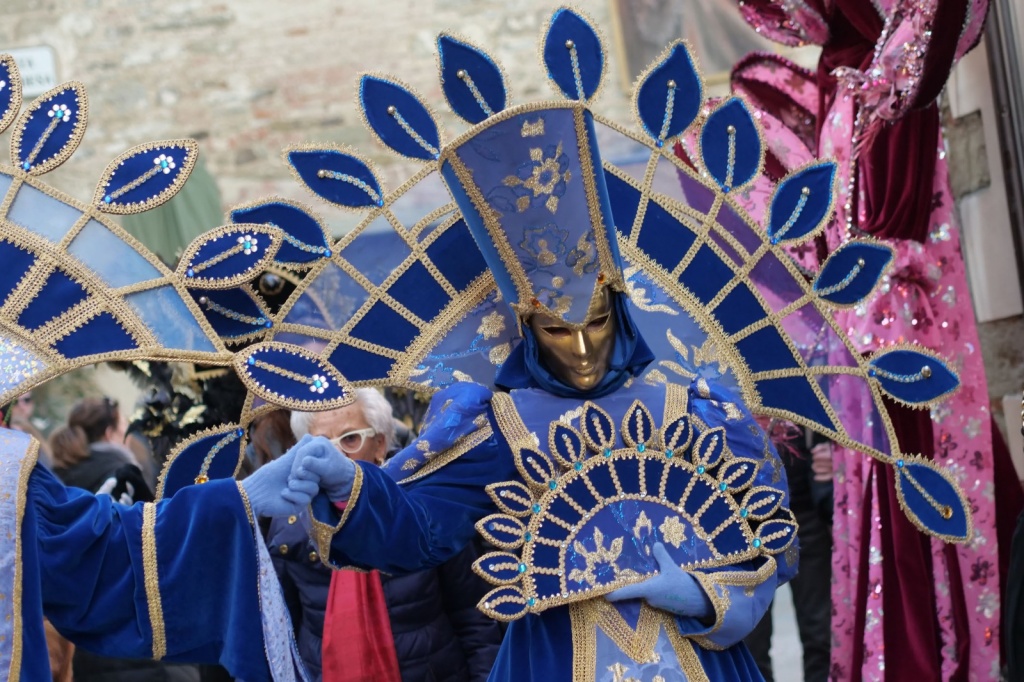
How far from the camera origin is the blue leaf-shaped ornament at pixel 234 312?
273cm

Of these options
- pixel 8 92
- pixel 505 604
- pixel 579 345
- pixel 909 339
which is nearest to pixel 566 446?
pixel 579 345

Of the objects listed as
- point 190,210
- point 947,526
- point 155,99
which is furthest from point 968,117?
point 155,99

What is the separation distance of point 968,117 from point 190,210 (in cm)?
479

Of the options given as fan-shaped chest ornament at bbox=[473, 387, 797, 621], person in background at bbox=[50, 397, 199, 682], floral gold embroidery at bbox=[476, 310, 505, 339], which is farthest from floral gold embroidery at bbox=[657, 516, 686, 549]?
person in background at bbox=[50, 397, 199, 682]

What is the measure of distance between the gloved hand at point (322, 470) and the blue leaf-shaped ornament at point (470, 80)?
78 centimetres

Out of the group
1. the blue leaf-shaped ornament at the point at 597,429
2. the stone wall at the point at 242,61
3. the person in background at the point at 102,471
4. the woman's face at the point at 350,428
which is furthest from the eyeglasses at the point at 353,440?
the stone wall at the point at 242,61

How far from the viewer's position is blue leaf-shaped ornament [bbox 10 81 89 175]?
2.55m

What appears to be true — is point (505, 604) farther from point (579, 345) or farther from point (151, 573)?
point (151, 573)

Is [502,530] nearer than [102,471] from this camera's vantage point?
Yes

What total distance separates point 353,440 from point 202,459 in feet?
2.90

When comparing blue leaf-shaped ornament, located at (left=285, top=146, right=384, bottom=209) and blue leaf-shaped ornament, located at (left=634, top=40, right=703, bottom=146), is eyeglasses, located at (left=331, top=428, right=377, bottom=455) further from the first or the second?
blue leaf-shaped ornament, located at (left=634, top=40, right=703, bottom=146)

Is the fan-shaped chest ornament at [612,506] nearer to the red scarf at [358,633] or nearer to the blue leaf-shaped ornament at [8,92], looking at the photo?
the red scarf at [358,633]

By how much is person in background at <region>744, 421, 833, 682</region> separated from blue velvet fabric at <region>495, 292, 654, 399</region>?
1688 millimetres

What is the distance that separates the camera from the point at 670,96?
309 centimetres
